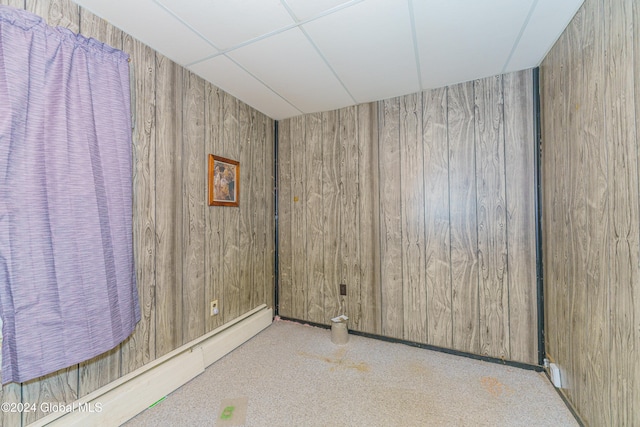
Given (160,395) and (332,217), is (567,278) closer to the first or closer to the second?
(332,217)

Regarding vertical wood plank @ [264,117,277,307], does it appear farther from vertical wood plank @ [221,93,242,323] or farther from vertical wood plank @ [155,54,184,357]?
vertical wood plank @ [155,54,184,357]

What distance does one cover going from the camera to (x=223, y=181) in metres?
2.25

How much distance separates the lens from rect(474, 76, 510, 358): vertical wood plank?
6.49ft

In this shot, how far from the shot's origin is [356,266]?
8.24 feet

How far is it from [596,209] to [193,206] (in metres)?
2.54

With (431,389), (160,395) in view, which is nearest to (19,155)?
(160,395)

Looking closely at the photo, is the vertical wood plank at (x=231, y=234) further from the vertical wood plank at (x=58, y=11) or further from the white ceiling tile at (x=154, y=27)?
the vertical wood plank at (x=58, y=11)

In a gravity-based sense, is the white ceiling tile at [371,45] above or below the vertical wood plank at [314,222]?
above

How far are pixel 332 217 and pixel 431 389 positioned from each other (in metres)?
1.63

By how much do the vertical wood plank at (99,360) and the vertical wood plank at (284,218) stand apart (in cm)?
161

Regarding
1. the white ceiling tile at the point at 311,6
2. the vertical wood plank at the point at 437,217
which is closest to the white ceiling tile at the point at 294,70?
the white ceiling tile at the point at 311,6

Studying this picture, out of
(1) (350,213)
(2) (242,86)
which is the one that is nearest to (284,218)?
(1) (350,213)

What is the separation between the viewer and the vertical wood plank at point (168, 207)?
1.71 metres

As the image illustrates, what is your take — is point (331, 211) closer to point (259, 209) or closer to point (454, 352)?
point (259, 209)
